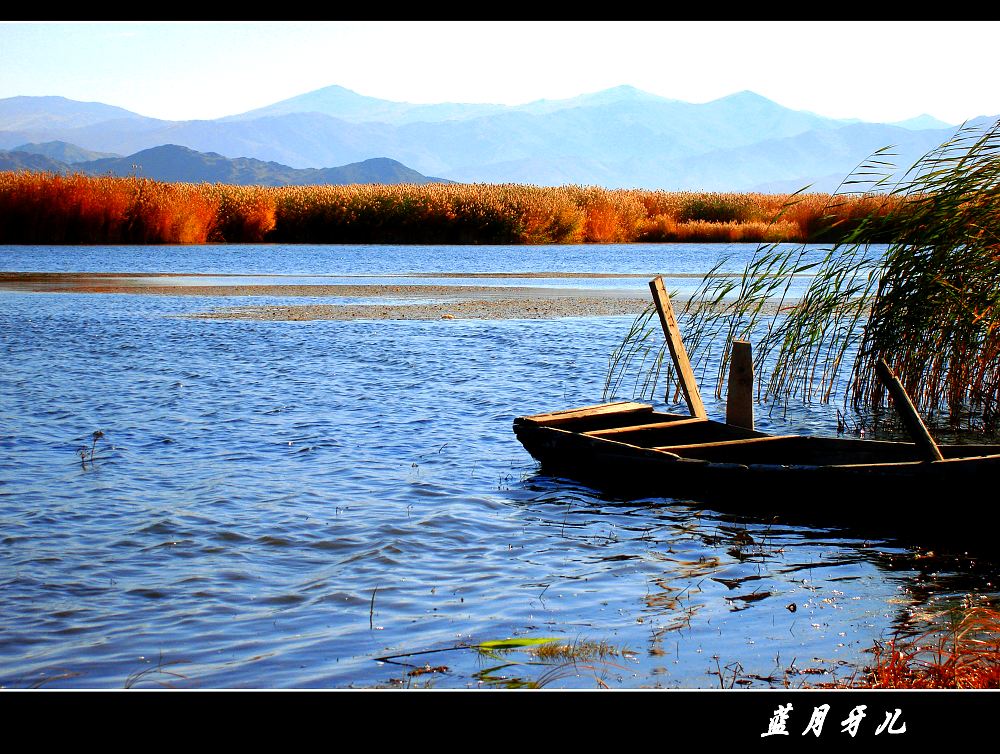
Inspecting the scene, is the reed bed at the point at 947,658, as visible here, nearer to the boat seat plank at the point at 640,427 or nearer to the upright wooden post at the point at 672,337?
the boat seat plank at the point at 640,427

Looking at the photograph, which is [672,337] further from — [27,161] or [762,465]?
[27,161]

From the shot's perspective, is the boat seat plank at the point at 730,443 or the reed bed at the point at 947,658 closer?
the reed bed at the point at 947,658

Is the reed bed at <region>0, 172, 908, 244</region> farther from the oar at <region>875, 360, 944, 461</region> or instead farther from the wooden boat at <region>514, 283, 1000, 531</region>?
the oar at <region>875, 360, 944, 461</region>

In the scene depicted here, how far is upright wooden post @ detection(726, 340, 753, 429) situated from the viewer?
32.5 ft

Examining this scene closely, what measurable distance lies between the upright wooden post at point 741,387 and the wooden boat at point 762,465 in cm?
6

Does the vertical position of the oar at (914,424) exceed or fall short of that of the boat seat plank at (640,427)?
it exceeds it

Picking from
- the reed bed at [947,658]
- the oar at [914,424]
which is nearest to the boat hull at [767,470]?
the oar at [914,424]

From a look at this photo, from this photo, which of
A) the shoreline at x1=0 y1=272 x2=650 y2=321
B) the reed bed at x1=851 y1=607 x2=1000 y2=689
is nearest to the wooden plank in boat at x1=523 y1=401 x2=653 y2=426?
the reed bed at x1=851 y1=607 x2=1000 y2=689

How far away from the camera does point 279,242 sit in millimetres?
40562

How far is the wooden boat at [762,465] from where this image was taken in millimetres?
7047
